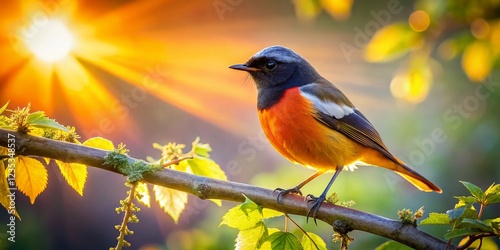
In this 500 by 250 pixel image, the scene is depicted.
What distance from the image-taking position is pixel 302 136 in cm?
311

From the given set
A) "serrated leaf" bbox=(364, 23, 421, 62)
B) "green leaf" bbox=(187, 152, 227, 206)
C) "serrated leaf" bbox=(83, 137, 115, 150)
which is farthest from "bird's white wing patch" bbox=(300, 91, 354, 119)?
"serrated leaf" bbox=(83, 137, 115, 150)

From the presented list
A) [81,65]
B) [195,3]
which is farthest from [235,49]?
[81,65]

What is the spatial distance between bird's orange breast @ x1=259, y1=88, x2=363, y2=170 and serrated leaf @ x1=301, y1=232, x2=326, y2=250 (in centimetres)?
123

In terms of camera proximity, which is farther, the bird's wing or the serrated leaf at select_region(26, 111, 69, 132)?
the bird's wing

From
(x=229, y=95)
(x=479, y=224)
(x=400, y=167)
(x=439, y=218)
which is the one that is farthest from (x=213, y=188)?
(x=229, y=95)

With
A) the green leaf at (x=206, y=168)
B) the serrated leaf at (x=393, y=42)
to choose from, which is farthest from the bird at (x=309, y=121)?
the green leaf at (x=206, y=168)

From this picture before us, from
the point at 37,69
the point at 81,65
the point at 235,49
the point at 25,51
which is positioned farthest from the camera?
the point at 235,49

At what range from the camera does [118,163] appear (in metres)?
1.89

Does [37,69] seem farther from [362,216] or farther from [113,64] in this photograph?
[362,216]

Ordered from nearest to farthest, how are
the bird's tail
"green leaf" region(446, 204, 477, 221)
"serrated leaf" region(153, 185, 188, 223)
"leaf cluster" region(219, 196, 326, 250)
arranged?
"green leaf" region(446, 204, 477, 221) < "leaf cluster" region(219, 196, 326, 250) < "serrated leaf" region(153, 185, 188, 223) < the bird's tail

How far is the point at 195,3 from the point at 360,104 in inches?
138

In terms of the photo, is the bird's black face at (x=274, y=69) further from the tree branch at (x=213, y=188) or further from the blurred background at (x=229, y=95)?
the tree branch at (x=213, y=188)

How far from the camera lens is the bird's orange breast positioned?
3.10 meters

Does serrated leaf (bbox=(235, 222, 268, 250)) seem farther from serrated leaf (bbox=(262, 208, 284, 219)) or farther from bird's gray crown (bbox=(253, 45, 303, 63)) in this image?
bird's gray crown (bbox=(253, 45, 303, 63))
